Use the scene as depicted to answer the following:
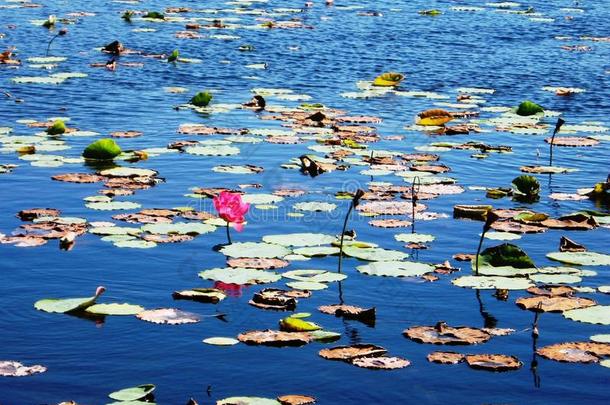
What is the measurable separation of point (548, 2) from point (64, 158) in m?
17.3

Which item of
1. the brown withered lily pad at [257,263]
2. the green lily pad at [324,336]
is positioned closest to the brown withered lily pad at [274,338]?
the green lily pad at [324,336]

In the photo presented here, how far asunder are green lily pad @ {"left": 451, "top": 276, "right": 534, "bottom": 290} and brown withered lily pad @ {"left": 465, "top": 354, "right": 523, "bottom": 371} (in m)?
1.16

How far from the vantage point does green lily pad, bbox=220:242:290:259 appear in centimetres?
771

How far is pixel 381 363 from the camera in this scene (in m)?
6.00

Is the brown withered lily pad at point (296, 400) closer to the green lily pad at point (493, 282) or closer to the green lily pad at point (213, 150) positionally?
the green lily pad at point (493, 282)

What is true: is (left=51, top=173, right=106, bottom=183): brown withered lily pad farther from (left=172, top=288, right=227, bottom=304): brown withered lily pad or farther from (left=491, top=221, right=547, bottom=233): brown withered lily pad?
(left=491, top=221, right=547, bottom=233): brown withered lily pad

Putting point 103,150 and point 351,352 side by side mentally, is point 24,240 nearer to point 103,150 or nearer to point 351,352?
point 103,150

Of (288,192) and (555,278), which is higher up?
(288,192)

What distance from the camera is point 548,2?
2542 cm

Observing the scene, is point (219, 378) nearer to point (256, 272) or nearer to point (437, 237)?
point (256, 272)

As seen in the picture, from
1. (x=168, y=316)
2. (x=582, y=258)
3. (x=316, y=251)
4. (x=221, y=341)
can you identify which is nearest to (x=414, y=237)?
(x=316, y=251)

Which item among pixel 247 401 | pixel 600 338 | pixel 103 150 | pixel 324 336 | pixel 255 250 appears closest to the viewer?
pixel 247 401

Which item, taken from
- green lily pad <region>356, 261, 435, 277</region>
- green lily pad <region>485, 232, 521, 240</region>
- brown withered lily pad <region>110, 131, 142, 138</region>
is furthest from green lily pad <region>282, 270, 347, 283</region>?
brown withered lily pad <region>110, 131, 142, 138</region>

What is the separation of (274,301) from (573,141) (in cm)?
601
